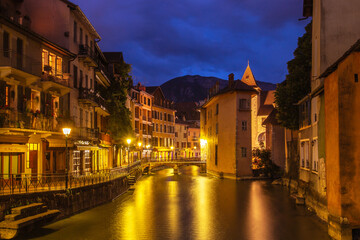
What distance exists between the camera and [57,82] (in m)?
25.3

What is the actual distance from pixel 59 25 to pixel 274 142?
118 ft

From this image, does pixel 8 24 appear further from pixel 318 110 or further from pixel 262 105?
pixel 262 105

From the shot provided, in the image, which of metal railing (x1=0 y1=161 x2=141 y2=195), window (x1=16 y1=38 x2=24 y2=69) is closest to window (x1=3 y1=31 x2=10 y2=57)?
window (x1=16 y1=38 x2=24 y2=69)

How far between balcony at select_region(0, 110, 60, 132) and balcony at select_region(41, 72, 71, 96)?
2.14m

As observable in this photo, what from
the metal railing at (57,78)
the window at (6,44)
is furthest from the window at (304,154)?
the window at (6,44)

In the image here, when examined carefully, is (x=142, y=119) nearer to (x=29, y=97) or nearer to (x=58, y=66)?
(x=58, y=66)

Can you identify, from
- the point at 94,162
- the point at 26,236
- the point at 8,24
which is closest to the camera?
the point at 26,236

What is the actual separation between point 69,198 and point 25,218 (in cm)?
469

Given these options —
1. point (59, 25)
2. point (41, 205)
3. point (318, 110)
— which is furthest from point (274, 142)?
point (41, 205)

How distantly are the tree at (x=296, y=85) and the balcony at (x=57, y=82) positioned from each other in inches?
689

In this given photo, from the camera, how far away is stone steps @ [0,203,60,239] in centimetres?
1658

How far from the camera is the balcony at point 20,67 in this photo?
20.2m

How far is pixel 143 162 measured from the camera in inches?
2425

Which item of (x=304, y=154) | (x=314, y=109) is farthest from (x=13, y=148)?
(x=304, y=154)
